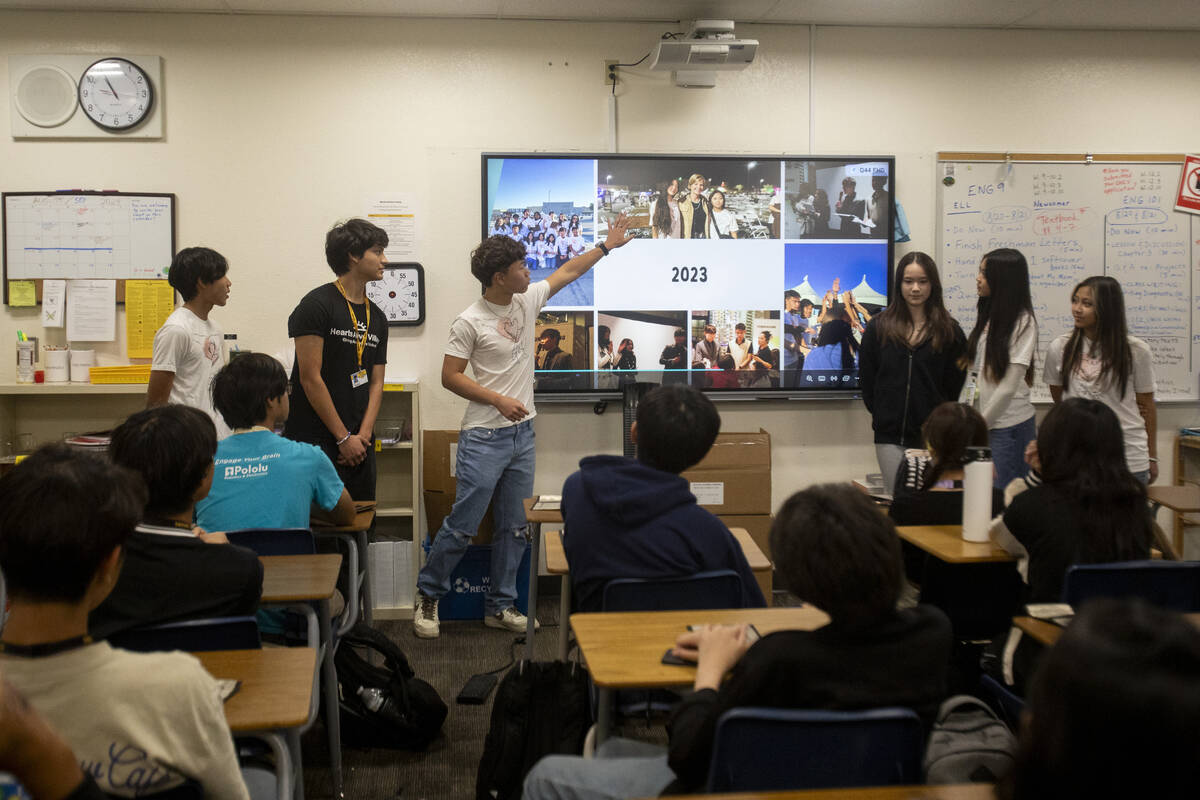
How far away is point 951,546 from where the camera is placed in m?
2.59

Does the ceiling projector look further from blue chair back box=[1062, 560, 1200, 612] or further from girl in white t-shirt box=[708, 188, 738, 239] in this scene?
blue chair back box=[1062, 560, 1200, 612]

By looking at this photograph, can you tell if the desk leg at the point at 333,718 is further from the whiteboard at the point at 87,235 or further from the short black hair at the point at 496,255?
the whiteboard at the point at 87,235

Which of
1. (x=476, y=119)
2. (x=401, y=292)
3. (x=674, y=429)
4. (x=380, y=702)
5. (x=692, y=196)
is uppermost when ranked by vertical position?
(x=476, y=119)

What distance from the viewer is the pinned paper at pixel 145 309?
4.50 meters

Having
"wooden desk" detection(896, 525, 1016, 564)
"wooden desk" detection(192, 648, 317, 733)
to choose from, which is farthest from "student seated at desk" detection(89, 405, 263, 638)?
"wooden desk" detection(896, 525, 1016, 564)

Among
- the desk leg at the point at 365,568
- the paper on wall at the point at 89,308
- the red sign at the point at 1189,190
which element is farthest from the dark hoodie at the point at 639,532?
the red sign at the point at 1189,190

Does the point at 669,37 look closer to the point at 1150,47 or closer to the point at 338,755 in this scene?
the point at 1150,47

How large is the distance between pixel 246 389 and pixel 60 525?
1.44 meters

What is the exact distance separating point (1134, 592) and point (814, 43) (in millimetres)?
3478

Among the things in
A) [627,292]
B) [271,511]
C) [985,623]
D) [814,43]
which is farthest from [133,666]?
[814,43]

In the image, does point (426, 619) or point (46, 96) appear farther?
point (46, 96)

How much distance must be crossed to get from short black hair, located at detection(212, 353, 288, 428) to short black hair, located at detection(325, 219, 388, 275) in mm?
941

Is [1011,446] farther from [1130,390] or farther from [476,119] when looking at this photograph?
[476,119]

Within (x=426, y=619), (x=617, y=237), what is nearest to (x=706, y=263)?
(x=617, y=237)
